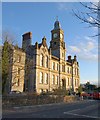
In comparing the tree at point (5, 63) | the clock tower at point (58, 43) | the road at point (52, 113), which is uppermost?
the clock tower at point (58, 43)

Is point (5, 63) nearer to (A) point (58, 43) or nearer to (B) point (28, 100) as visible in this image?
(B) point (28, 100)

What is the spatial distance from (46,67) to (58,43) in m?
13.6

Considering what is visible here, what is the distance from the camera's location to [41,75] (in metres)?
73.8

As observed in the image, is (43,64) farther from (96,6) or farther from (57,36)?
(96,6)

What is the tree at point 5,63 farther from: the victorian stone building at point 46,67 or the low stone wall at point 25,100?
the victorian stone building at point 46,67

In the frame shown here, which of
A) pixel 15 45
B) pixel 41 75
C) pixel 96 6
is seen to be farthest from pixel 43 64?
pixel 96 6

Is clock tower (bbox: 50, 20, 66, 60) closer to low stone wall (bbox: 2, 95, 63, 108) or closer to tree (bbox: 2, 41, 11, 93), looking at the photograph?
low stone wall (bbox: 2, 95, 63, 108)

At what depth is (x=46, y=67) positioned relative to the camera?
76.2 meters

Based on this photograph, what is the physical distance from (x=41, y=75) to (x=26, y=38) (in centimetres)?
1175

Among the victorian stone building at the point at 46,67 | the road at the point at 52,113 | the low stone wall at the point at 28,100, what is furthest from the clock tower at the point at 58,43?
the road at the point at 52,113

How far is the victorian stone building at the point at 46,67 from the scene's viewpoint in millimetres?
Result: 61209

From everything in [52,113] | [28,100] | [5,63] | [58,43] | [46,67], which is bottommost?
[52,113]

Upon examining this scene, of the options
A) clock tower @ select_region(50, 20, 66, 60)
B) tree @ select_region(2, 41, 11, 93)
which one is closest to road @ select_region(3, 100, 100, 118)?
tree @ select_region(2, 41, 11, 93)

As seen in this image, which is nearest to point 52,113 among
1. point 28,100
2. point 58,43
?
point 28,100
